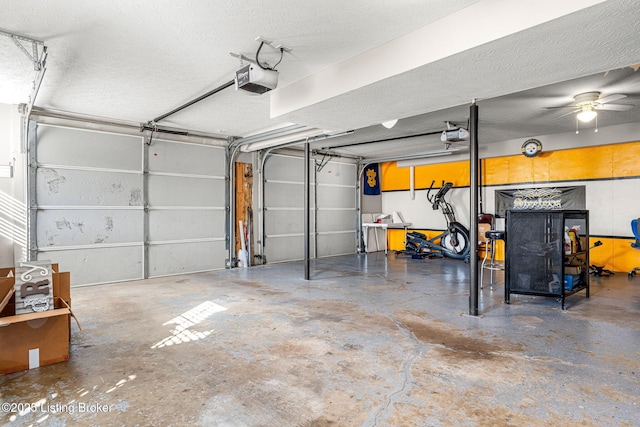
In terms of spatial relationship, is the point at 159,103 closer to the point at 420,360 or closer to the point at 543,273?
the point at 420,360

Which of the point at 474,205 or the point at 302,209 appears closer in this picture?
the point at 474,205

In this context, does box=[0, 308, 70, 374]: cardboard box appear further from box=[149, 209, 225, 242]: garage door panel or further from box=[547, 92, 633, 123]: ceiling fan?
box=[547, 92, 633, 123]: ceiling fan

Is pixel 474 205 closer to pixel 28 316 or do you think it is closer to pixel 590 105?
pixel 590 105

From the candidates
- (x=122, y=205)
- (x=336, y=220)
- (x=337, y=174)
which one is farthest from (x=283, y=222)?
(x=122, y=205)

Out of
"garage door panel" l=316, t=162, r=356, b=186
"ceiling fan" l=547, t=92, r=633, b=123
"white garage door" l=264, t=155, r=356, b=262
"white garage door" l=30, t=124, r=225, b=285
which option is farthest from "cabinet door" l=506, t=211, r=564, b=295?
"white garage door" l=30, t=124, r=225, b=285

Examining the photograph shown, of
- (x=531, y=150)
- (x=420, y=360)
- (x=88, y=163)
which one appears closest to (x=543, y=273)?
(x=420, y=360)

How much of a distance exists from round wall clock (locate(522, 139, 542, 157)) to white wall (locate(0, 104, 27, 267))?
887 cm

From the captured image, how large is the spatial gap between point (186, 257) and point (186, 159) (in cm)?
187

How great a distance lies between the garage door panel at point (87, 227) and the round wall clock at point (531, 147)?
300 inches

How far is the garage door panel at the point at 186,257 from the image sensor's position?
6.30 metres

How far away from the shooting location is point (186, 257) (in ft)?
21.8

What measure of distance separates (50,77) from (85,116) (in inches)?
67.1

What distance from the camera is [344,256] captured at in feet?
29.6

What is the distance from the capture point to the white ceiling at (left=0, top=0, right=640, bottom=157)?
2.45 m
